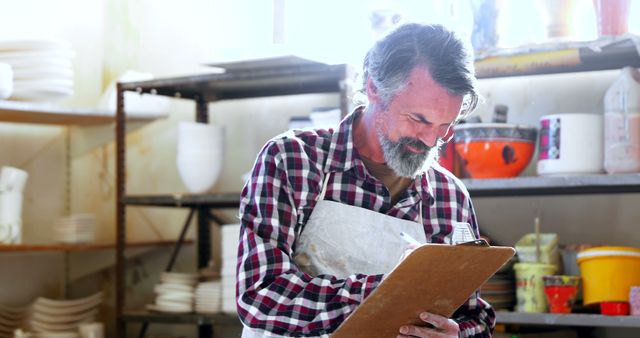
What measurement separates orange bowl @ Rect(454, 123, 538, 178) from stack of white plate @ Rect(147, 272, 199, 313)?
50.9 inches

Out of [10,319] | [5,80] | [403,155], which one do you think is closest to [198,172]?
[5,80]

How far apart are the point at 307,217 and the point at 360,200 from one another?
0.13m

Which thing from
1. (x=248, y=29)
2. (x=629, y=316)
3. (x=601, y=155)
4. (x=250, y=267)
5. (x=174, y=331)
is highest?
(x=248, y=29)

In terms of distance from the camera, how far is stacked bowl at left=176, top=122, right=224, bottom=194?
4188 millimetres

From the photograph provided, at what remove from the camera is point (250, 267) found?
208 centimetres

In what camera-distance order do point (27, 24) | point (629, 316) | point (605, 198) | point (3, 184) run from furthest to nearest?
point (27, 24)
point (3, 184)
point (605, 198)
point (629, 316)

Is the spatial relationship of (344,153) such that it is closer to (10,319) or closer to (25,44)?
(25,44)

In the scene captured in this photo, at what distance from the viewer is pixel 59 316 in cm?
426

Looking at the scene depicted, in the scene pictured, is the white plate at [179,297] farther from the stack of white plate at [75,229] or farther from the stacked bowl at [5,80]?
the stacked bowl at [5,80]

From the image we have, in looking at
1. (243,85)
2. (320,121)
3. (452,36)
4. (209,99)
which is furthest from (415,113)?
(209,99)

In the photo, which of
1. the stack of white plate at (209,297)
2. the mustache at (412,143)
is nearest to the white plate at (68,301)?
the stack of white plate at (209,297)

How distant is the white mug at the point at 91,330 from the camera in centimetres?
421

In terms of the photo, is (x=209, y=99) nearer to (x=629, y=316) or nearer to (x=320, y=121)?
(x=320, y=121)

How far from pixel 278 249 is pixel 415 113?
1.37 ft
